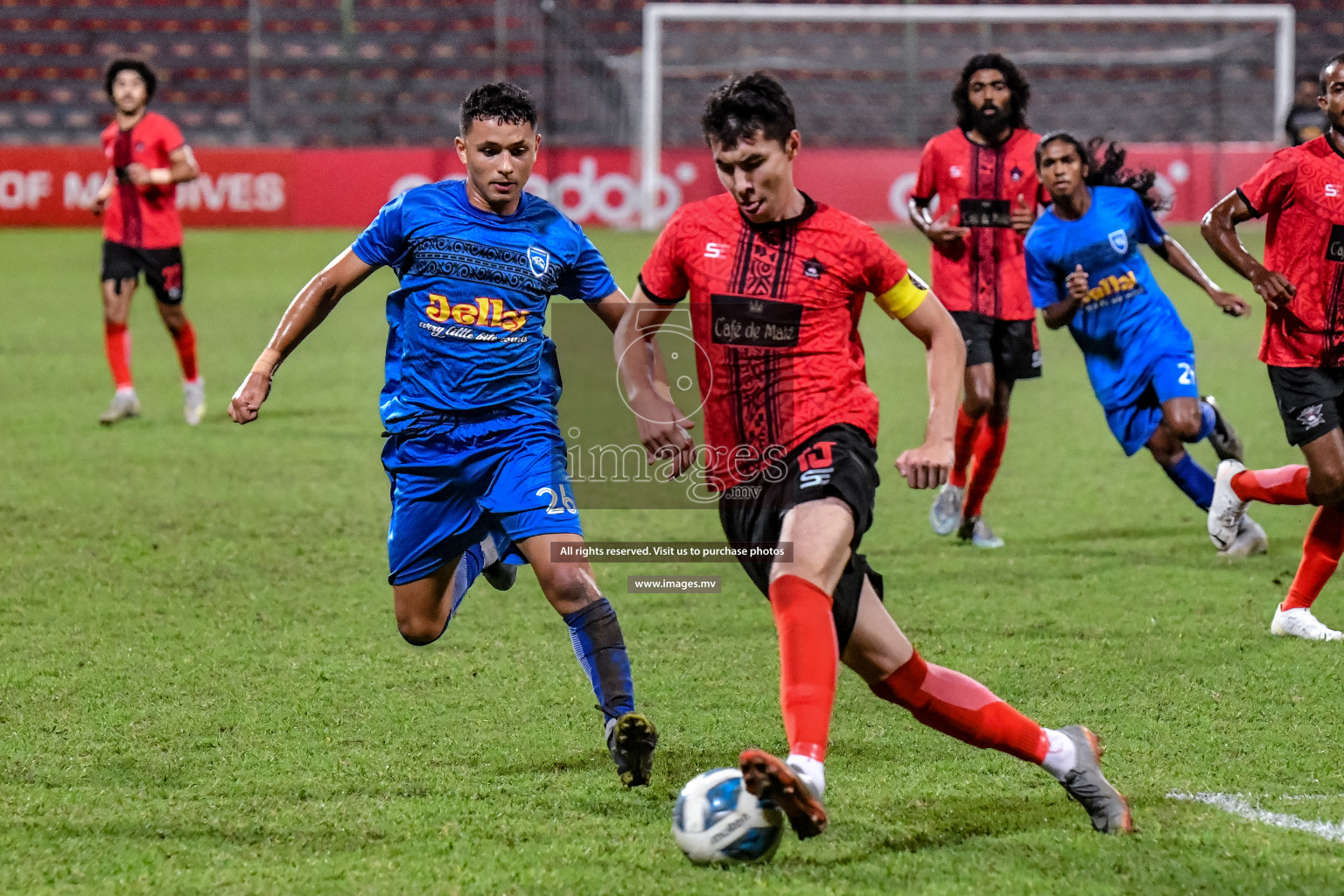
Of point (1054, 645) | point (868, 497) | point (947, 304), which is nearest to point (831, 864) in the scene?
point (868, 497)

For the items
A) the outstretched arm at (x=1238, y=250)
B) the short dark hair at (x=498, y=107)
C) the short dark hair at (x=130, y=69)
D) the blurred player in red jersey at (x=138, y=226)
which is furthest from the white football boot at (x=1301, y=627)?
the short dark hair at (x=130, y=69)

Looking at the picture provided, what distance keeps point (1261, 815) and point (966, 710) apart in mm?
817

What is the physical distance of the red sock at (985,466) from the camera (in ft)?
25.5

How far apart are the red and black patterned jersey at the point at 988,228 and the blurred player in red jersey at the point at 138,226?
5.42 m

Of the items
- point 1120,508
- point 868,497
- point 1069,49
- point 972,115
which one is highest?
point 1069,49

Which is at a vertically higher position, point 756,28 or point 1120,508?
point 756,28

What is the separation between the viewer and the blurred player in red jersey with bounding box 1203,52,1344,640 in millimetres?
5531

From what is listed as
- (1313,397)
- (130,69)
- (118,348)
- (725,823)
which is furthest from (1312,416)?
(130,69)

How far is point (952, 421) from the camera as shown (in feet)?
12.4

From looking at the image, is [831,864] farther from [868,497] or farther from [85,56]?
[85,56]

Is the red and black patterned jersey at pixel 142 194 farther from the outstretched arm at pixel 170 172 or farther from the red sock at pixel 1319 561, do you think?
the red sock at pixel 1319 561

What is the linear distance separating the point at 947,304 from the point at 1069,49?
17.6 m

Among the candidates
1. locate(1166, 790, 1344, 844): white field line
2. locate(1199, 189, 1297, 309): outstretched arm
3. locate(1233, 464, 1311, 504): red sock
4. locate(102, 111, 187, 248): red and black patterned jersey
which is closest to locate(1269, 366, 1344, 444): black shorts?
locate(1199, 189, 1297, 309): outstretched arm

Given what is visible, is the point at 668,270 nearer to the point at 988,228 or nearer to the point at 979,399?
the point at 979,399
